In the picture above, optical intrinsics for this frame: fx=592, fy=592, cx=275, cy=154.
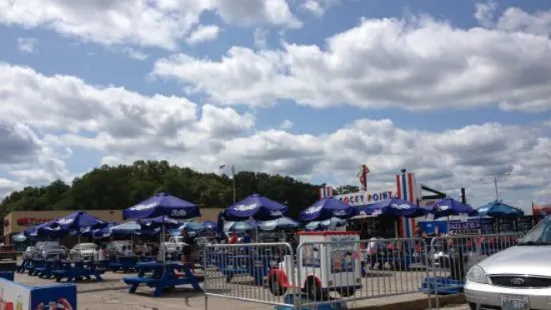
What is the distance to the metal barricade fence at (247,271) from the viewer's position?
8.88 m

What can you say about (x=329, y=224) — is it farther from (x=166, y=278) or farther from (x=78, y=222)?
(x=166, y=278)

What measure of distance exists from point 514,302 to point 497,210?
60.5 ft

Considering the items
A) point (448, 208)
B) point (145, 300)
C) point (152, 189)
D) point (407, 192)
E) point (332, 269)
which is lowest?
point (145, 300)

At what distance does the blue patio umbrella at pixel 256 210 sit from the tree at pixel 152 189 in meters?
76.7

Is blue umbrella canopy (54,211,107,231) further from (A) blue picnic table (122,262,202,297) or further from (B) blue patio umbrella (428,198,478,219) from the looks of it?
(B) blue patio umbrella (428,198,478,219)

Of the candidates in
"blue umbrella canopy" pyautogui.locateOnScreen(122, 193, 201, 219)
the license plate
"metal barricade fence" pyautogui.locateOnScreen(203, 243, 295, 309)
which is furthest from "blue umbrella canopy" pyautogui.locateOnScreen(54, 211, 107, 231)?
the license plate

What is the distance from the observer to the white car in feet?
22.4

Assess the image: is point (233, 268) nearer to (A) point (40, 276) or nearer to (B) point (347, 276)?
(B) point (347, 276)

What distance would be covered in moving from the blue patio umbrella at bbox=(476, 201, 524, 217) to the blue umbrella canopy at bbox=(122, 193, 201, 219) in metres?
12.9

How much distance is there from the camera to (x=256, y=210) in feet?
61.0

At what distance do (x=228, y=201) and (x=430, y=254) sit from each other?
311 ft

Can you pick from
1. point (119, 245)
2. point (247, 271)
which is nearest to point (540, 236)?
point (247, 271)

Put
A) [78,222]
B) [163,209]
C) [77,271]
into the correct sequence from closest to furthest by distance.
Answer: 1. [163,209]
2. [77,271]
3. [78,222]

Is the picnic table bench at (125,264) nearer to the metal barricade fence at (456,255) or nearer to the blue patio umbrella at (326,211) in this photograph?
the blue patio umbrella at (326,211)
